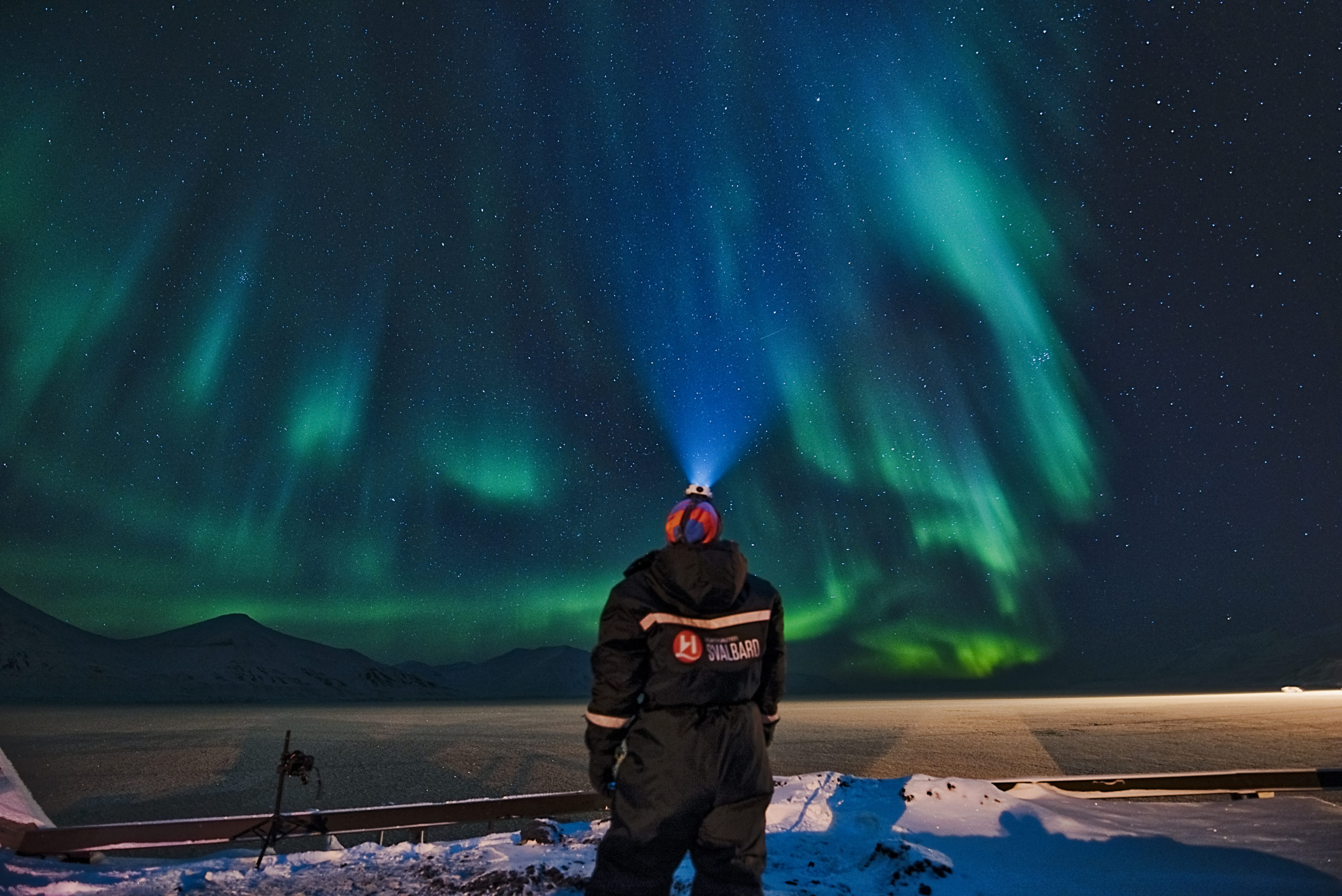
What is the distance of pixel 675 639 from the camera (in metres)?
3.67

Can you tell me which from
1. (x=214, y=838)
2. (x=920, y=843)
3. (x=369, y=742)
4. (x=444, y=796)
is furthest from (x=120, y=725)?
(x=920, y=843)

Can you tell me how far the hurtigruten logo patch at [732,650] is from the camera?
3.70m

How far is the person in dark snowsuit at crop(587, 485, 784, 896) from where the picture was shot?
3.54 m

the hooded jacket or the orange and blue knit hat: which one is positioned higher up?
the orange and blue knit hat

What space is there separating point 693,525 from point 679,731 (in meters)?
0.99

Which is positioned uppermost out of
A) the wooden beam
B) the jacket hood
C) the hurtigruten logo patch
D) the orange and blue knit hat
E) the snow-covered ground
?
the orange and blue knit hat

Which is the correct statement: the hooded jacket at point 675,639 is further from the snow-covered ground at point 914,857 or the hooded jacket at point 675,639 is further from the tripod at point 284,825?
the tripod at point 284,825

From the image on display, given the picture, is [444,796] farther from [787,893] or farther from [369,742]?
[369,742]

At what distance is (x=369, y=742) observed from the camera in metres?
28.7

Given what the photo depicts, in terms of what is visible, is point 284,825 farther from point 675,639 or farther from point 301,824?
point 675,639

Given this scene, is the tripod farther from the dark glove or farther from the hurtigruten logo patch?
the hurtigruten logo patch

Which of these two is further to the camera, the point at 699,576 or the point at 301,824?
the point at 301,824

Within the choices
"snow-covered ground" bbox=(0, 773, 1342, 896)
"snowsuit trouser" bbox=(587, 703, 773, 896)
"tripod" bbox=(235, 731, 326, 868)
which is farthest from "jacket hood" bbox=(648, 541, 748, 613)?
"tripod" bbox=(235, 731, 326, 868)

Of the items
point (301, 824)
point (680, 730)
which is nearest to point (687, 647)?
point (680, 730)
